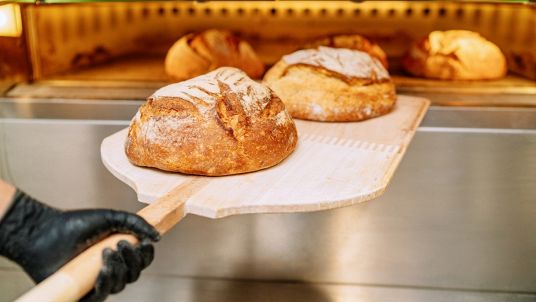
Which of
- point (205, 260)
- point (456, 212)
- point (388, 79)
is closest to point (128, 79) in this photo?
point (205, 260)

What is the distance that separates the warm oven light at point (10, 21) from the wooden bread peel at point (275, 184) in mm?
636

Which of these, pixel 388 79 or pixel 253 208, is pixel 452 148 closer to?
pixel 388 79

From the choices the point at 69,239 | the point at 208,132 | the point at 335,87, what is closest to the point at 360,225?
the point at 335,87

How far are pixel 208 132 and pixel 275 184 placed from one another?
0.17 meters

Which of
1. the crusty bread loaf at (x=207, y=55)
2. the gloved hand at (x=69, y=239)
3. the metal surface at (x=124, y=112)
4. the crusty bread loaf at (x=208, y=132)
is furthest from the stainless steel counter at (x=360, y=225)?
the gloved hand at (x=69, y=239)

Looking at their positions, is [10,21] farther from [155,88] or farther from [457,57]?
[457,57]

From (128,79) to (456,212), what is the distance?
1.11 m

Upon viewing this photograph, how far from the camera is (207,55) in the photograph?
1.81 metres

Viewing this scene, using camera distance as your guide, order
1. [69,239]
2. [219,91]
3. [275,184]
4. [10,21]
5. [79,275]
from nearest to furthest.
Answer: [79,275] → [69,239] → [275,184] → [219,91] → [10,21]

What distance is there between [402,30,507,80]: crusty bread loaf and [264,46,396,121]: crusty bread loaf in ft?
1.27

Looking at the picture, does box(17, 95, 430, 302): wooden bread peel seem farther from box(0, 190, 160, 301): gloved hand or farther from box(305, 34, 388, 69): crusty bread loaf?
box(305, 34, 388, 69): crusty bread loaf

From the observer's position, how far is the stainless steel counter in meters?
1.42

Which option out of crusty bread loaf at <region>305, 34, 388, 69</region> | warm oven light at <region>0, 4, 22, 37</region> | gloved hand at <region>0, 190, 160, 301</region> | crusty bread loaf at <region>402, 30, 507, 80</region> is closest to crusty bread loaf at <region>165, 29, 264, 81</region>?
crusty bread loaf at <region>305, 34, 388, 69</region>

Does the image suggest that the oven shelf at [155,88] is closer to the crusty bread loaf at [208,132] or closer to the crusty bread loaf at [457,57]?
the crusty bread loaf at [457,57]
